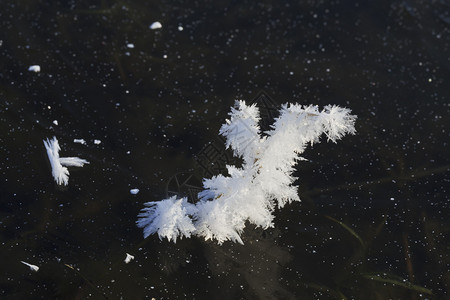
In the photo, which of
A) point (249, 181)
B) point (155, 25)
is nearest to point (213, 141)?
point (249, 181)

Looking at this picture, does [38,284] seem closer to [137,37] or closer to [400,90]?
[137,37]

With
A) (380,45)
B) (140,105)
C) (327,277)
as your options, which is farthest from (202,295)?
(380,45)

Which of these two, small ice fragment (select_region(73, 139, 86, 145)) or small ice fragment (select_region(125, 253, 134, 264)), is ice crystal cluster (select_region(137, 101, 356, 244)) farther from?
small ice fragment (select_region(73, 139, 86, 145))

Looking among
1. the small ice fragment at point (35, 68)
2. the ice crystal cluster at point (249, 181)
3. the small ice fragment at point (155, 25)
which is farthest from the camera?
the small ice fragment at point (155, 25)

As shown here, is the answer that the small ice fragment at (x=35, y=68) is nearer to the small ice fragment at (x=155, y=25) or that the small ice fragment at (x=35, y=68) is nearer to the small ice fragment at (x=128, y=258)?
the small ice fragment at (x=155, y=25)

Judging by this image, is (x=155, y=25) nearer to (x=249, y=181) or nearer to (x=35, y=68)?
(x=35, y=68)

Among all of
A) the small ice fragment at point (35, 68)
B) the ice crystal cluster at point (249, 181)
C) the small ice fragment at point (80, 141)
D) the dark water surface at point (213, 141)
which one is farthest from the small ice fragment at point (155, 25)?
the ice crystal cluster at point (249, 181)

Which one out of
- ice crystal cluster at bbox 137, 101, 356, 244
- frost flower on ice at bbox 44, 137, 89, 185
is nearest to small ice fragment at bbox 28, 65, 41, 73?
frost flower on ice at bbox 44, 137, 89, 185
